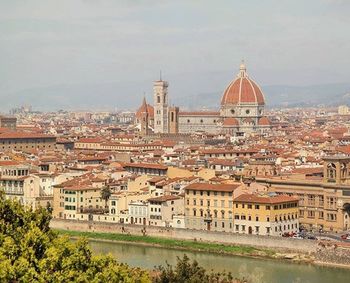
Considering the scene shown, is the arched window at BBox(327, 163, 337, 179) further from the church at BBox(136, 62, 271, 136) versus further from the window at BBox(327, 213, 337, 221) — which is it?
the church at BBox(136, 62, 271, 136)

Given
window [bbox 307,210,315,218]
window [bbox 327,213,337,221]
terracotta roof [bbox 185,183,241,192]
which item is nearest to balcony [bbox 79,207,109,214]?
terracotta roof [bbox 185,183,241,192]

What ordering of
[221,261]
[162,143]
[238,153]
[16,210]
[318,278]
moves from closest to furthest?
1. [16,210]
2. [318,278]
3. [221,261]
4. [238,153]
5. [162,143]

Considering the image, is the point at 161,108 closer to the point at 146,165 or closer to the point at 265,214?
the point at 146,165

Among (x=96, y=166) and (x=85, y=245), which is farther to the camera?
(x=96, y=166)

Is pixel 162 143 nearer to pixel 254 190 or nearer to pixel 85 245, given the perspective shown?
pixel 254 190

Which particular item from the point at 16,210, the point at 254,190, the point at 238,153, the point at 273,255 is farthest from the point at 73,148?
the point at 16,210

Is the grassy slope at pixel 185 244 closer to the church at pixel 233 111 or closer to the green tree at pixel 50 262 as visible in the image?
the green tree at pixel 50 262

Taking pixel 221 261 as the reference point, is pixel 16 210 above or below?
above

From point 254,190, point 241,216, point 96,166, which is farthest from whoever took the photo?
point 96,166
